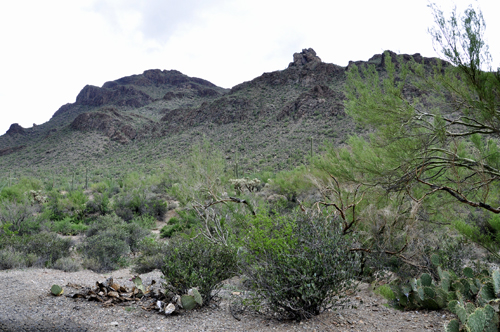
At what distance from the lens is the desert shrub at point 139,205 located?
65.4 feet

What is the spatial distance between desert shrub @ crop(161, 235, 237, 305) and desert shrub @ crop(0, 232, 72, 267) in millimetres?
5399

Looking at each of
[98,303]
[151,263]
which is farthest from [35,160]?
[98,303]

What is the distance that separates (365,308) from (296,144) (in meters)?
30.3

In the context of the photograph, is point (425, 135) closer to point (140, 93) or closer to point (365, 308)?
point (365, 308)

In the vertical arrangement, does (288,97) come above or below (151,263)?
above

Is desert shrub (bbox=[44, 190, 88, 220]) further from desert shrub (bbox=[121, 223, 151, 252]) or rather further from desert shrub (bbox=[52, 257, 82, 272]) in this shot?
desert shrub (bbox=[52, 257, 82, 272])

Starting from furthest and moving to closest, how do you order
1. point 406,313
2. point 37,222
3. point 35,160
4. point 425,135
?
1. point 35,160
2. point 37,222
3. point 425,135
4. point 406,313

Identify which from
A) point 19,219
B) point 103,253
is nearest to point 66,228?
point 19,219

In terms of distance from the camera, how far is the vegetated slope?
3619 centimetres

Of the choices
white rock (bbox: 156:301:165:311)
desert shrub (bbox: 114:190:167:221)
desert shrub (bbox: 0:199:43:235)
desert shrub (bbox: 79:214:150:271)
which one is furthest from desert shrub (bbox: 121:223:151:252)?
white rock (bbox: 156:301:165:311)

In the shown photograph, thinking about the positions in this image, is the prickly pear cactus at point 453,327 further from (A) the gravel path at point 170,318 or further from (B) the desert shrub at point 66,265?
(B) the desert shrub at point 66,265

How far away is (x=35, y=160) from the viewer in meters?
48.5

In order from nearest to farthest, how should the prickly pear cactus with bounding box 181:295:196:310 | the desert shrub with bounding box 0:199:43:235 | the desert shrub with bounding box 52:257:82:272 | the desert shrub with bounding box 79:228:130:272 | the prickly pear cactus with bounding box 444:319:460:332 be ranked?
the prickly pear cactus with bounding box 444:319:460:332
the prickly pear cactus with bounding box 181:295:196:310
the desert shrub with bounding box 52:257:82:272
the desert shrub with bounding box 79:228:130:272
the desert shrub with bounding box 0:199:43:235

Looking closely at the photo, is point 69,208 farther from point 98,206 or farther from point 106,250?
point 106,250
